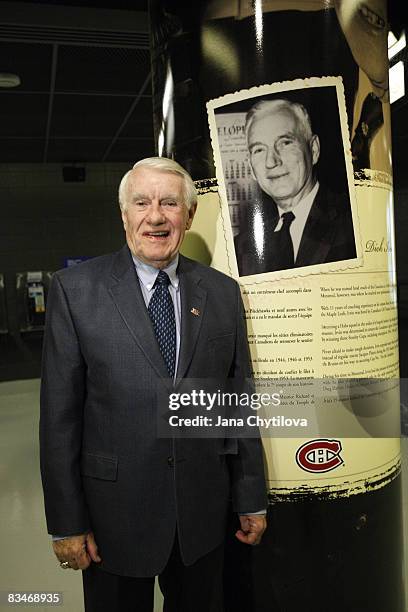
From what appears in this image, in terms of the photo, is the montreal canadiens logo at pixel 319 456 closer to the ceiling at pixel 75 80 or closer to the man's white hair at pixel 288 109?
the man's white hair at pixel 288 109

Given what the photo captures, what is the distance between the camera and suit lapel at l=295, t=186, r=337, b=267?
152 cm

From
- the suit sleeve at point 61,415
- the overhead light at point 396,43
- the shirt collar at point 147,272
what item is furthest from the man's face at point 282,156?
the overhead light at point 396,43

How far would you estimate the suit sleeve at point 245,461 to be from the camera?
1440mm

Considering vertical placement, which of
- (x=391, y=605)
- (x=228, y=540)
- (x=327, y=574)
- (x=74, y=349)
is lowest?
(x=391, y=605)

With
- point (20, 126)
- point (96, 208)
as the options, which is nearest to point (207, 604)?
point (20, 126)

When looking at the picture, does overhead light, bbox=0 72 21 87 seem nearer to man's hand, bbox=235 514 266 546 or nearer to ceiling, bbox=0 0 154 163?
ceiling, bbox=0 0 154 163

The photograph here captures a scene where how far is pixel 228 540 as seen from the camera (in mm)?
1609

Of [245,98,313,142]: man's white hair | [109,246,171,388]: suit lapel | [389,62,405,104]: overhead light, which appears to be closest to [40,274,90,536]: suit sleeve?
[109,246,171,388]: suit lapel

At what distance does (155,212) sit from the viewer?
127cm

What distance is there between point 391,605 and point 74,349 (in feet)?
4.53

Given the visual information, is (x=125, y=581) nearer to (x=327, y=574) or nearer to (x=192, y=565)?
(x=192, y=565)

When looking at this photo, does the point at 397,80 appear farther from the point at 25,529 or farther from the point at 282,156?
the point at 25,529

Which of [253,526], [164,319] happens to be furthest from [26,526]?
[164,319]

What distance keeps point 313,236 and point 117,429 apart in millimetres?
789
